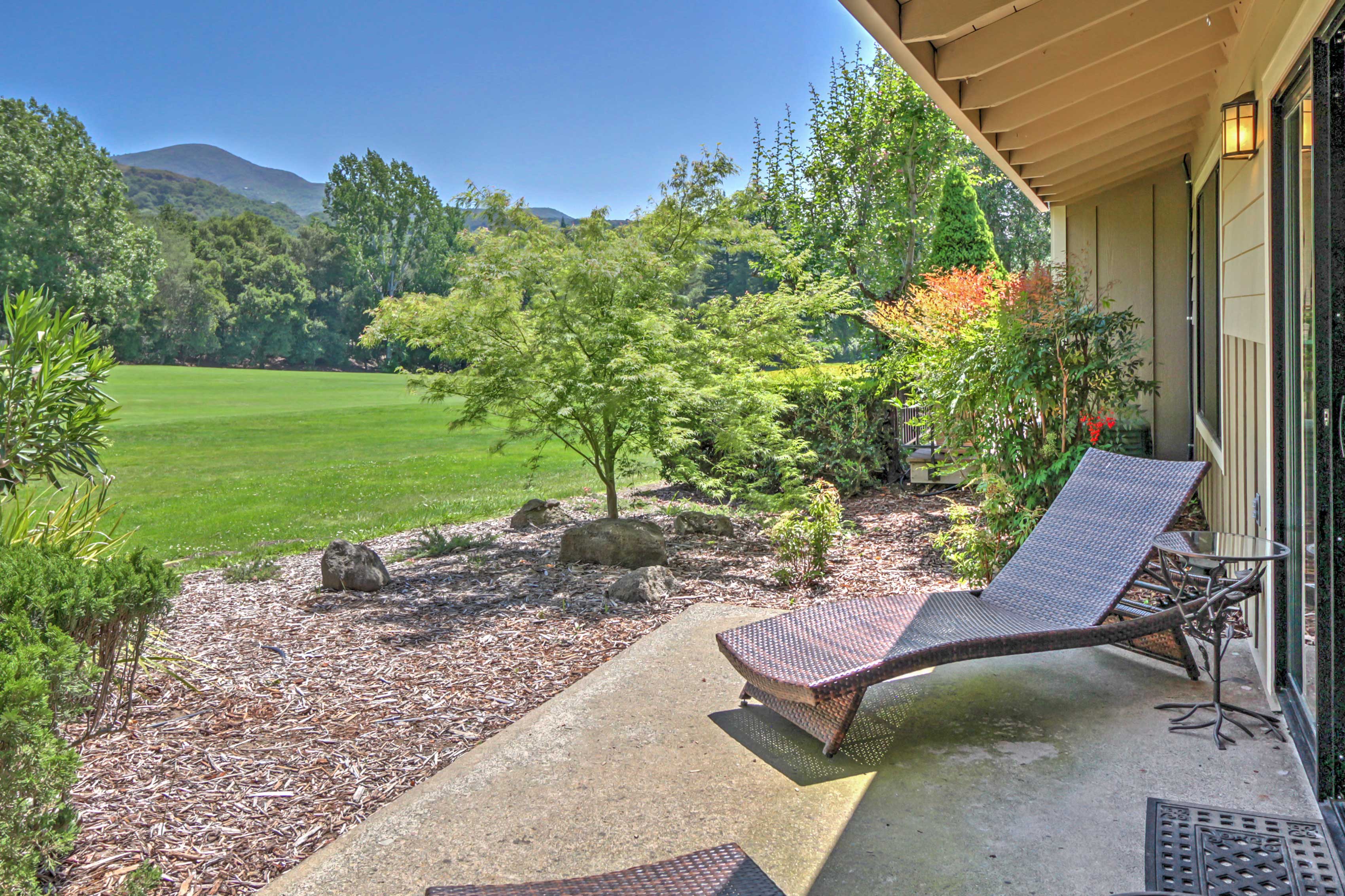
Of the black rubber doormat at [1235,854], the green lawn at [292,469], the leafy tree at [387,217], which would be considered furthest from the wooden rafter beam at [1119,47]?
the leafy tree at [387,217]

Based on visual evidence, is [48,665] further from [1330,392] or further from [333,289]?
[333,289]

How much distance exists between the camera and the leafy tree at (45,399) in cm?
390

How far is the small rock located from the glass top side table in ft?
14.3

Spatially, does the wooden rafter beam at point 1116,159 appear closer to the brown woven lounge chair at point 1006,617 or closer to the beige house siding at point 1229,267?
the beige house siding at point 1229,267

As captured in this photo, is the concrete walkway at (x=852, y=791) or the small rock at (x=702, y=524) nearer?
the concrete walkway at (x=852, y=791)

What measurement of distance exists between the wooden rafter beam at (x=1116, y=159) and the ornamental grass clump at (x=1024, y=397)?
1.94 meters

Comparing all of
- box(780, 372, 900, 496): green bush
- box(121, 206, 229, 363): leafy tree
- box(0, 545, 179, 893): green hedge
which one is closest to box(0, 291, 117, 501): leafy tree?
box(0, 545, 179, 893): green hedge

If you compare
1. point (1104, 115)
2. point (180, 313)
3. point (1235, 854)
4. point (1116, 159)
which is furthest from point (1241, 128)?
point (180, 313)

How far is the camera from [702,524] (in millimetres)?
7578

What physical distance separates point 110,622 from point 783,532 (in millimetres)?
3739

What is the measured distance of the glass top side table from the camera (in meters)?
2.85

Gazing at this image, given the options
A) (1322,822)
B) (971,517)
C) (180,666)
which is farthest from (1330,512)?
(180,666)

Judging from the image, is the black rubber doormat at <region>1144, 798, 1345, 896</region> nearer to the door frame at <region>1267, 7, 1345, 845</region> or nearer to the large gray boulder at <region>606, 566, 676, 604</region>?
the door frame at <region>1267, 7, 1345, 845</region>

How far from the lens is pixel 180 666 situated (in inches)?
162
